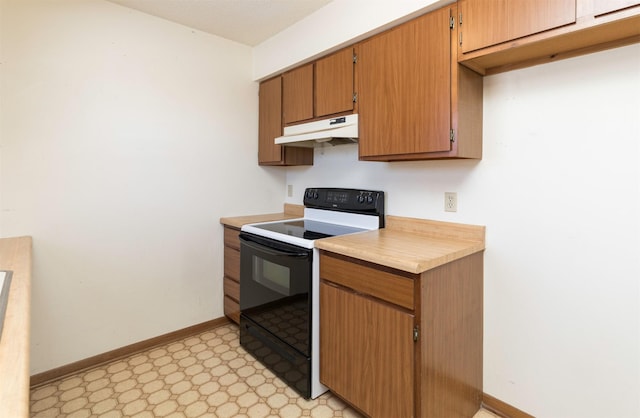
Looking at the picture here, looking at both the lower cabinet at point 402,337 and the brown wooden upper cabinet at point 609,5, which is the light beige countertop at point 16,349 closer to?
the lower cabinet at point 402,337

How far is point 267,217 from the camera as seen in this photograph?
113 inches

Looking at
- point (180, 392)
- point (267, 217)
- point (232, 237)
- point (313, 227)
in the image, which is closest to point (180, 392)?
point (180, 392)

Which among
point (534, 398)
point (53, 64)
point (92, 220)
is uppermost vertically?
point (53, 64)

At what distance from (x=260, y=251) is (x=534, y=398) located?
1.65 m

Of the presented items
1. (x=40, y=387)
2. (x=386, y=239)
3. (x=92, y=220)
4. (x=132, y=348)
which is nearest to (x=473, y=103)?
(x=386, y=239)

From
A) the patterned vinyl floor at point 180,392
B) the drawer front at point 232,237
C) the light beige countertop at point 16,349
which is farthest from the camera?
the drawer front at point 232,237

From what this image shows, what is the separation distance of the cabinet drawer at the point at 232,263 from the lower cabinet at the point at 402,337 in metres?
1.01

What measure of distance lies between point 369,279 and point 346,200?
917 mm

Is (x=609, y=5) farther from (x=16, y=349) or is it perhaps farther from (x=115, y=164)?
(x=115, y=164)

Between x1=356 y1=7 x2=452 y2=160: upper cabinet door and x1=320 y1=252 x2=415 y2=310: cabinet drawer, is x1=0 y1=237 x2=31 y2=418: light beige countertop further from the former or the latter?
x1=356 y1=7 x2=452 y2=160: upper cabinet door

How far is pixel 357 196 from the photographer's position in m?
2.32

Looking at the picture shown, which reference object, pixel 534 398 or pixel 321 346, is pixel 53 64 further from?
pixel 534 398

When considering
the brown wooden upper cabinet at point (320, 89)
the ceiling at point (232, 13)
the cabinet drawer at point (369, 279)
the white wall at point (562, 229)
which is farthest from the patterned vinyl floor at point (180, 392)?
the ceiling at point (232, 13)

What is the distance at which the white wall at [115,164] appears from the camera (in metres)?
1.94
